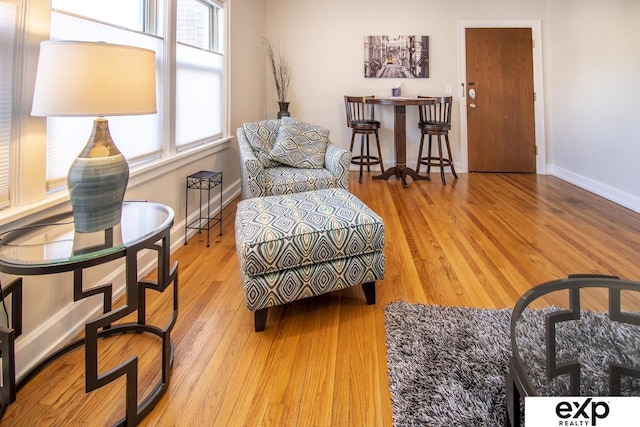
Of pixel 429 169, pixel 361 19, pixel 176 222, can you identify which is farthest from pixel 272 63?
pixel 176 222

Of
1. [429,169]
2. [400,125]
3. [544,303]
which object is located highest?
[400,125]

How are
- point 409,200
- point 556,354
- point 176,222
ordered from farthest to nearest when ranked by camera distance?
point 409,200
point 176,222
point 556,354

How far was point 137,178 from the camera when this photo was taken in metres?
2.20

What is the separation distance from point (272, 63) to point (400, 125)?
2017 millimetres

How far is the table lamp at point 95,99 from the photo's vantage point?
3.89ft

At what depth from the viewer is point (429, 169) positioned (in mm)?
5359

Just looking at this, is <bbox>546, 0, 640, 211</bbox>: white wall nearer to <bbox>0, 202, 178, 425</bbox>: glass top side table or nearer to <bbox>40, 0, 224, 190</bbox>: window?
<bbox>40, 0, 224, 190</bbox>: window

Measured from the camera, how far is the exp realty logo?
870 millimetres

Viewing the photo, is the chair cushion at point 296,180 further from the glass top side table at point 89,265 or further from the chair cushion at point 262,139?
the glass top side table at point 89,265

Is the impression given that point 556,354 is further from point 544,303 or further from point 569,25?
point 569,25

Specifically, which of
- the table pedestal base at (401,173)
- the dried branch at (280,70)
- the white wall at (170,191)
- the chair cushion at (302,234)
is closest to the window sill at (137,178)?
the white wall at (170,191)

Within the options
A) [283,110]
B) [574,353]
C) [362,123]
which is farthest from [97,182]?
[283,110]

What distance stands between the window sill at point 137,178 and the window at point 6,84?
68 mm

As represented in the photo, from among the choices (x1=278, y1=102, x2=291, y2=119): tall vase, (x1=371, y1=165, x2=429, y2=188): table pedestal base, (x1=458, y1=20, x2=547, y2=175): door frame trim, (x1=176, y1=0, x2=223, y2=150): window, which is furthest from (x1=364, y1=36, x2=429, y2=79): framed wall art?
(x1=176, y1=0, x2=223, y2=150): window
